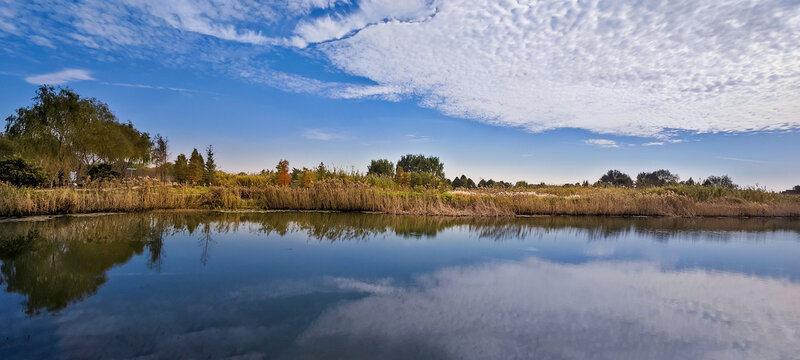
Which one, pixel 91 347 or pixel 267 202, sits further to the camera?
pixel 267 202

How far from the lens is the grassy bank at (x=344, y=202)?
33.3 ft

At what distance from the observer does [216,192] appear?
1285 cm

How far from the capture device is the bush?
15.6m

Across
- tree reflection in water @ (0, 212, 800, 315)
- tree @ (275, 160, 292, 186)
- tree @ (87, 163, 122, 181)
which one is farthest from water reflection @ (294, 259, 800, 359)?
tree @ (87, 163, 122, 181)

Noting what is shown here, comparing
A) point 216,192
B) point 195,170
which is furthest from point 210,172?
point 216,192

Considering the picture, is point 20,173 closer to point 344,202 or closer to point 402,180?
point 344,202

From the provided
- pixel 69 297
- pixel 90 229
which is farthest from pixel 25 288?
pixel 90 229

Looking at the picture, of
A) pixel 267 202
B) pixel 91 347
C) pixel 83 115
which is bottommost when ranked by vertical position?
pixel 91 347

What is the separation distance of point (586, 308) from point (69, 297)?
5.23 metres

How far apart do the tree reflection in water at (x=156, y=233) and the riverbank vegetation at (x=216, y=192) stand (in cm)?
120

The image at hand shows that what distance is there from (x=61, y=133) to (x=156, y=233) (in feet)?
72.2

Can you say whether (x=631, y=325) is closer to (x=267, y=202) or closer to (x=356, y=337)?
(x=356, y=337)

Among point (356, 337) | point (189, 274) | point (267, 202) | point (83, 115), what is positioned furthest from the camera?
point (83, 115)

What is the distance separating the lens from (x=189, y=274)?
4910 mm
